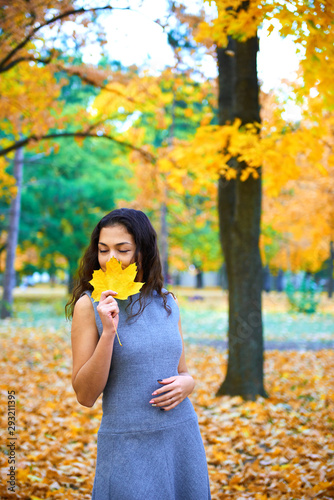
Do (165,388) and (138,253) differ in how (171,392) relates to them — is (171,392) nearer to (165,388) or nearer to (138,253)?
(165,388)

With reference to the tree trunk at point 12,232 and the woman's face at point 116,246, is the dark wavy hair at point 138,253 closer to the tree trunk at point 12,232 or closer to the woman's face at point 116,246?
the woman's face at point 116,246

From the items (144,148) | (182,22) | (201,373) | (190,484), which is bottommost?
(201,373)

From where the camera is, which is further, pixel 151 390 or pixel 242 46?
pixel 242 46

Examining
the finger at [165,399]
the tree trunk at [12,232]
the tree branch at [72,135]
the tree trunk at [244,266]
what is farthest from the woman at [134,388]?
the tree trunk at [12,232]

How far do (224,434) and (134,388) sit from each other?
9.79ft

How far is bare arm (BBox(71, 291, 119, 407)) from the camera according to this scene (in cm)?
151

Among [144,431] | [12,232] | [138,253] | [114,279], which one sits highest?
[12,232]

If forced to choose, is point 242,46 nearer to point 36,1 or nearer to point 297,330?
point 36,1

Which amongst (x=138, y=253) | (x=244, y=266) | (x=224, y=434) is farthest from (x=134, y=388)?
(x=244, y=266)

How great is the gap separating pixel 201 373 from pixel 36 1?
556cm

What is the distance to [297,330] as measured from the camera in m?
→ 11.6

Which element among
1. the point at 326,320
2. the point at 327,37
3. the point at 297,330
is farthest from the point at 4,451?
the point at 326,320

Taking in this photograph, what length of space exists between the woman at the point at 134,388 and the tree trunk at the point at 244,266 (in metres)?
3.47

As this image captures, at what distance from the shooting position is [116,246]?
5.66 feet
